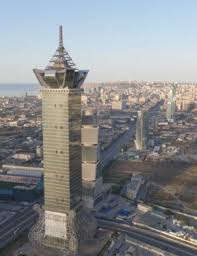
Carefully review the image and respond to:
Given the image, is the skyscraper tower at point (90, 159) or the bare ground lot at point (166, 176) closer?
the skyscraper tower at point (90, 159)

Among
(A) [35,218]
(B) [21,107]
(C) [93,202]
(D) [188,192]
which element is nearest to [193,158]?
(D) [188,192]

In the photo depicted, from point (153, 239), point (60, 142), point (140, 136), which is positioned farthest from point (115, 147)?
point (60, 142)

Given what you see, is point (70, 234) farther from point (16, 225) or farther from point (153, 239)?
point (16, 225)

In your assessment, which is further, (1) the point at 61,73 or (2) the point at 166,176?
(2) the point at 166,176

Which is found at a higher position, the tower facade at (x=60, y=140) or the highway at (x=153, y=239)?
the tower facade at (x=60, y=140)

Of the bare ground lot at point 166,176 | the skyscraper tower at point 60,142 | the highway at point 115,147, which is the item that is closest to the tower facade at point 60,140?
the skyscraper tower at point 60,142

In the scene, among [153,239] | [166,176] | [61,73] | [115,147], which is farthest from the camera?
[115,147]

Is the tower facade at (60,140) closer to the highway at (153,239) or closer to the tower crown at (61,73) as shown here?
the tower crown at (61,73)
